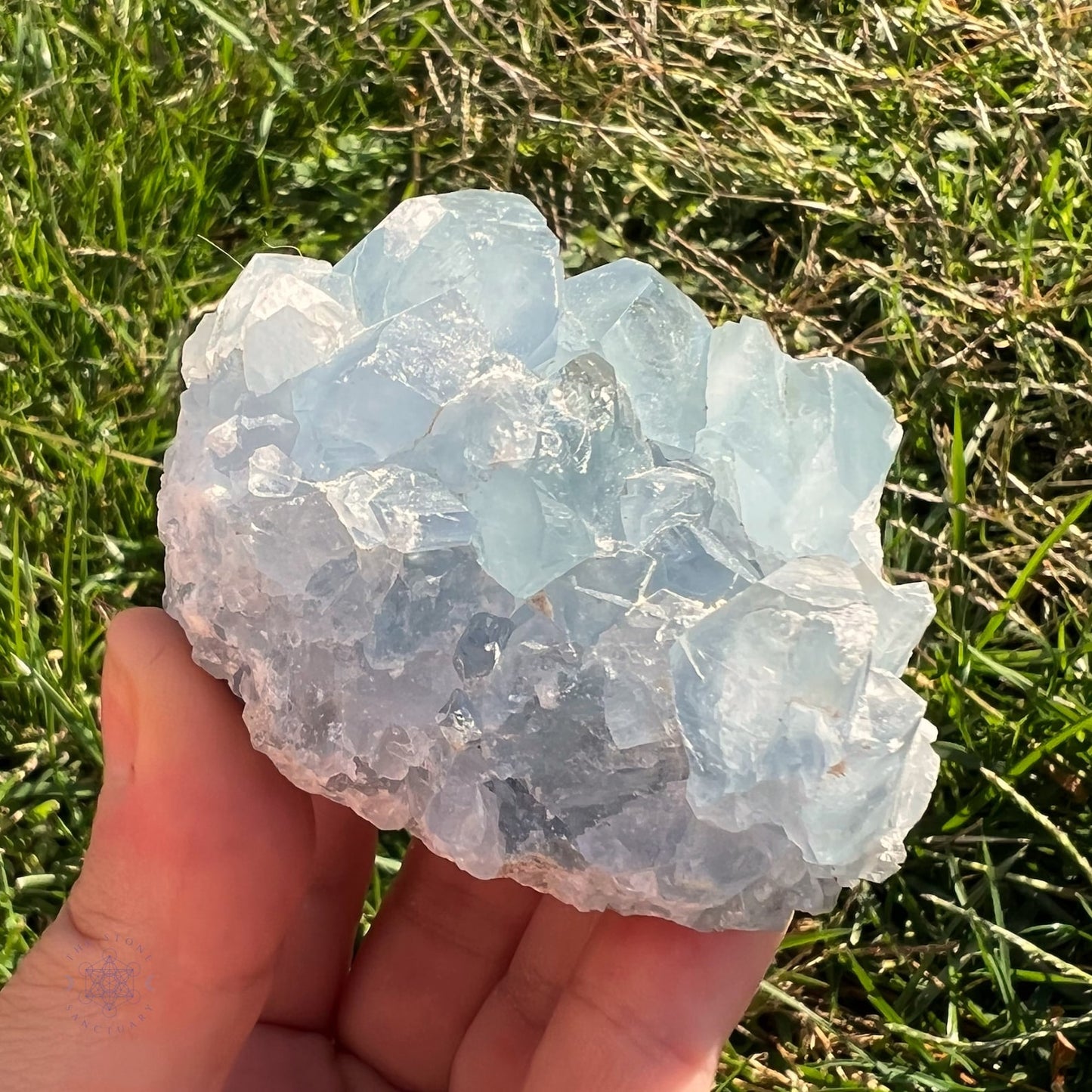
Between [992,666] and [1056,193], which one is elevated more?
[1056,193]

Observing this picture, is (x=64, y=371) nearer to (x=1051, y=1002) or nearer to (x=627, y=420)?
(x=627, y=420)

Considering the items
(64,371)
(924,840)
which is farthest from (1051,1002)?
(64,371)

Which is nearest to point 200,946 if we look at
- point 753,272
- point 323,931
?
point 323,931

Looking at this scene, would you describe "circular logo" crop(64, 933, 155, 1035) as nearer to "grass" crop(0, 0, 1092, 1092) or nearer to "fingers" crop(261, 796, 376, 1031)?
"fingers" crop(261, 796, 376, 1031)

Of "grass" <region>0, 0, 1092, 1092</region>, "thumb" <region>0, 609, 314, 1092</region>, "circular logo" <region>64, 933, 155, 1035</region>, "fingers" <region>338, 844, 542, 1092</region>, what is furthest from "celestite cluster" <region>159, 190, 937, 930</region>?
"grass" <region>0, 0, 1092, 1092</region>

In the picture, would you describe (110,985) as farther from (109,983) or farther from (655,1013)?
(655,1013)

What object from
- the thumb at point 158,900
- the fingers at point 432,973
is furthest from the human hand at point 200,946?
the fingers at point 432,973
